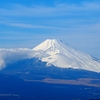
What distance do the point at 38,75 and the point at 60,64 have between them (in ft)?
121

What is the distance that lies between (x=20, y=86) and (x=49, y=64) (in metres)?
75.0

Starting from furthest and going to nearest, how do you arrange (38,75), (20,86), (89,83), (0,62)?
1. (0,62)
2. (38,75)
3. (89,83)
4. (20,86)

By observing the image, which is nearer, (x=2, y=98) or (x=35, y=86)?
(x=2, y=98)

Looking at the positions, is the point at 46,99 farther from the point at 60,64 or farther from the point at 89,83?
the point at 60,64

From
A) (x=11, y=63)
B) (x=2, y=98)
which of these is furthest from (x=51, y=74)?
(x=2, y=98)

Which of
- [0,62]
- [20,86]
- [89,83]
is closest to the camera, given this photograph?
[20,86]

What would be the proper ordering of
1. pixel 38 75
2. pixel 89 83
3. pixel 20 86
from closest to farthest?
pixel 20 86
pixel 89 83
pixel 38 75

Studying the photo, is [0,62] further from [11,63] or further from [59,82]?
[59,82]

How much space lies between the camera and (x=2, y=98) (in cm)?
8719

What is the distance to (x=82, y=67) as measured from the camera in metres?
193

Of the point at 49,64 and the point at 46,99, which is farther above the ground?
the point at 49,64

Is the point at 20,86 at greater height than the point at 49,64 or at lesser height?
lesser

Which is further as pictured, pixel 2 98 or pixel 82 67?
pixel 82 67

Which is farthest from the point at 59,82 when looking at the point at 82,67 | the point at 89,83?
the point at 82,67
